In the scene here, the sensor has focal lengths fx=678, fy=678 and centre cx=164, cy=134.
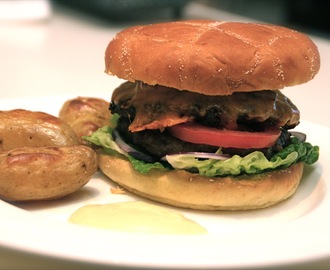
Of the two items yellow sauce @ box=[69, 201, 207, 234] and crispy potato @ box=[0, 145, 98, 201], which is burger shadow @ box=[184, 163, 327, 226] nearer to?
yellow sauce @ box=[69, 201, 207, 234]

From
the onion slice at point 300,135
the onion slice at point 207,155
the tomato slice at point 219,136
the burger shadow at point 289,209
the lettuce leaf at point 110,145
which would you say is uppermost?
the tomato slice at point 219,136

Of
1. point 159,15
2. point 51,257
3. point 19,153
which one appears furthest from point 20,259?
point 159,15

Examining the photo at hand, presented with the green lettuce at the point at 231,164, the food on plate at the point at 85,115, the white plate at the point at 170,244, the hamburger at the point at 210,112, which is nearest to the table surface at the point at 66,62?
the food on plate at the point at 85,115

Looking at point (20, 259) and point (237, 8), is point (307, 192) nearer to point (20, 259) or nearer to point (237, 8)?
point (20, 259)

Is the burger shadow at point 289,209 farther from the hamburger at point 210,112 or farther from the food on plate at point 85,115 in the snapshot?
the food on plate at point 85,115

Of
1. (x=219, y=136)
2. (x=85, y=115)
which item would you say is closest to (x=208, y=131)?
(x=219, y=136)

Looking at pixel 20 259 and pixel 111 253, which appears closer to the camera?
pixel 111 253
